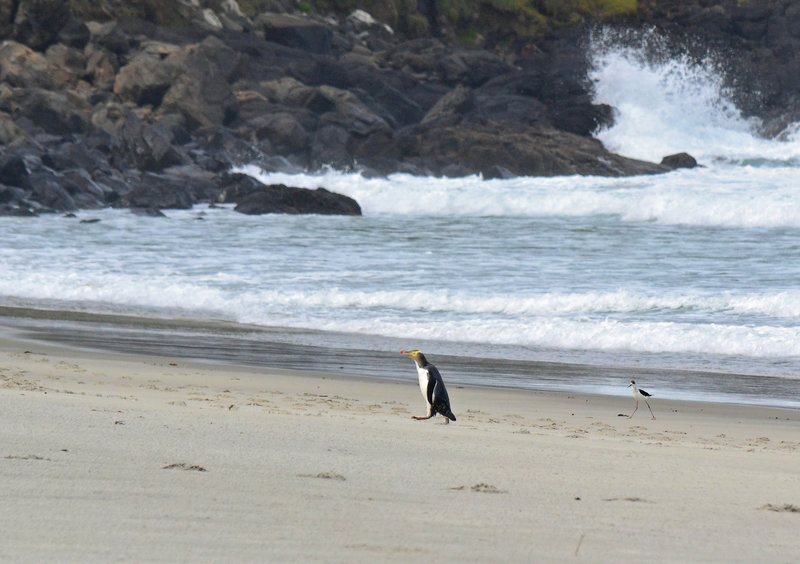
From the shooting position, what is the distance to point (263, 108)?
3394cm

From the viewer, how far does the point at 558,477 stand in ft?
13.2

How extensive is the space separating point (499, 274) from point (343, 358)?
484 centimetres

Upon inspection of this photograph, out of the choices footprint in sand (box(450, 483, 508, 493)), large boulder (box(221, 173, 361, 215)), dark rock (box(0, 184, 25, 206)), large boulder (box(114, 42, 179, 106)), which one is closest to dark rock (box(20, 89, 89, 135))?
large boulder (box(114, 42, 179, 106))

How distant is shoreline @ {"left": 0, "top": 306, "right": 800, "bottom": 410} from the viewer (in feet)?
24.0

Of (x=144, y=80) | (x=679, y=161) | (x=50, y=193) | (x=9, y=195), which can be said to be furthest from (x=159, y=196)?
(x=679, y=161)

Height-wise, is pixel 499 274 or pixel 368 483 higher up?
pixel 499 274

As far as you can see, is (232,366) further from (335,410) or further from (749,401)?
(749,401)

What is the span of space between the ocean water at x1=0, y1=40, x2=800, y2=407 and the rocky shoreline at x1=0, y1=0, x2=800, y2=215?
2.21 meters

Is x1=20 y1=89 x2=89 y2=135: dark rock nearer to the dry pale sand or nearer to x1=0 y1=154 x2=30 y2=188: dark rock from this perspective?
x1=0 y1=154 x2=30 y2=188: dark rock

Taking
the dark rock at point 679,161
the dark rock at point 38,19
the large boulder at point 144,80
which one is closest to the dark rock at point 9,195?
the large boulder at point 144,80

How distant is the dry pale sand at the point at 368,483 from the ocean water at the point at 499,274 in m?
2.26

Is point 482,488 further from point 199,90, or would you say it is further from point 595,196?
point 199,90

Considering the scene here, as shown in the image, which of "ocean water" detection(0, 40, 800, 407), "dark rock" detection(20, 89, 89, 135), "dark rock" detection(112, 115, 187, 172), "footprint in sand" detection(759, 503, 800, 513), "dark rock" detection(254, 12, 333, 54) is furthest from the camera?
"dark rock" detection(254, 12, 333, 54)

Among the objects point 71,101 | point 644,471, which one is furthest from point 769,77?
point 644,471
